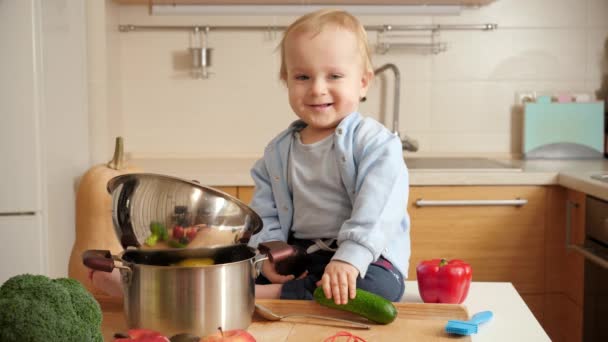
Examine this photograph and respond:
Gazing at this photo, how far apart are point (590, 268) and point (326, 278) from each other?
1.43 meters

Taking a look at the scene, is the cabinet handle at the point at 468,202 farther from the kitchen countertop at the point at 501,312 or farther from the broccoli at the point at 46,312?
the broccoli at the point at 46,312

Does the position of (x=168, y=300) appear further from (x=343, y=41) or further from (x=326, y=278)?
(x=343, y=41)

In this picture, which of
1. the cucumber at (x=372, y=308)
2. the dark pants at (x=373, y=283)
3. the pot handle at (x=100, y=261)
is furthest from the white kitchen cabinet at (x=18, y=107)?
the cucumber at (x=372, y=308)

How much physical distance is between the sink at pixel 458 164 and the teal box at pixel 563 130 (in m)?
0.21

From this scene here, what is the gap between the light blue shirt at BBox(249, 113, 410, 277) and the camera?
127cm

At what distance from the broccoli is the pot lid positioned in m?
0.15

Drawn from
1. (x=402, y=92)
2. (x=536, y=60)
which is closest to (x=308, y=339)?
(x=402, y=92)

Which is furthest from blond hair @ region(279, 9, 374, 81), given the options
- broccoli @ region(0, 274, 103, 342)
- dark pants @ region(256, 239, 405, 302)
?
broccoli @ region(0, 274, 103, 342)

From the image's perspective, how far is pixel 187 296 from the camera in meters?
0.96

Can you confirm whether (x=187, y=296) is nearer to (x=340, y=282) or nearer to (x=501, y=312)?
(x=340, y=282)

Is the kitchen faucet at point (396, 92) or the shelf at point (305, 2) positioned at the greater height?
the shelf at point (305, 2)

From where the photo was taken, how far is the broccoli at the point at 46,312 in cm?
75

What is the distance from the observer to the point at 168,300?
0.96 metres

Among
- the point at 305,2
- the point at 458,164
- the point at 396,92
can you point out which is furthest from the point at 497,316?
the point at 305,2
